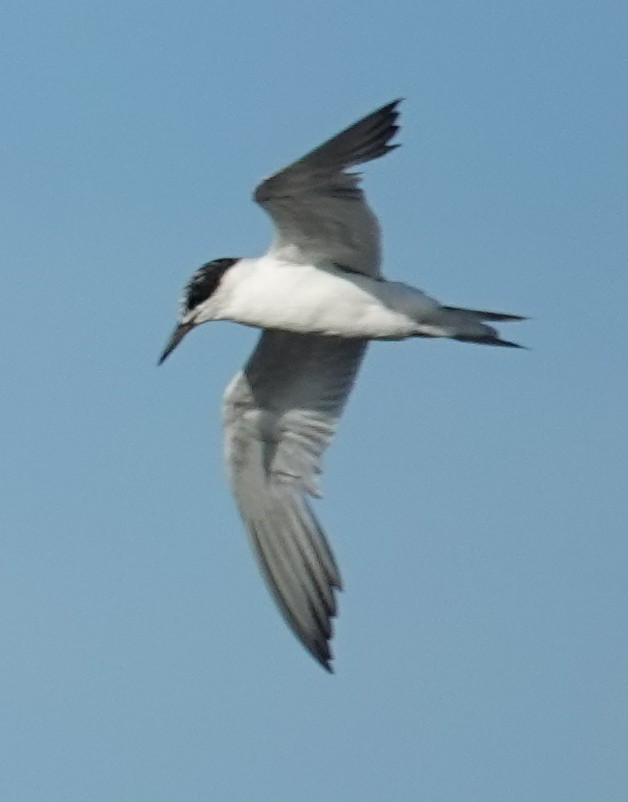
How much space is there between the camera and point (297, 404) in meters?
18.6

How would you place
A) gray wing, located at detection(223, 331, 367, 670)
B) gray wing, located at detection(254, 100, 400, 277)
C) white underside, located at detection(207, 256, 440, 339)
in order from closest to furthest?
gray wing, located at detection(254, 100, 400, 277) → white underside, located at detection(207, 256, 440, 339) → gray wing, located at detection(223, 331, 367, 670)

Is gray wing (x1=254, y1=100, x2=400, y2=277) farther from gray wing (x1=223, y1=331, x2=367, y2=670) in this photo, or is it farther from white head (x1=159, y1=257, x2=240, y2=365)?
gray wing (x1=223, y1=331, x2=367, y2=670)

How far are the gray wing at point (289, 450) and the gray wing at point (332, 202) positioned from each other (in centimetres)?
136

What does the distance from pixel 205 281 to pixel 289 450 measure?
2.12m

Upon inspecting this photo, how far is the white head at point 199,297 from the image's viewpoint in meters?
17.1

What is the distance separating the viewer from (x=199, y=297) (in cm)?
1725

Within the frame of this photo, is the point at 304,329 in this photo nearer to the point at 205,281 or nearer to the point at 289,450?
the point at 205,281

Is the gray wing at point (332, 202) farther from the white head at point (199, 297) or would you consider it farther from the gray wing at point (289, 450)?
the gray wing at point (289, 450)

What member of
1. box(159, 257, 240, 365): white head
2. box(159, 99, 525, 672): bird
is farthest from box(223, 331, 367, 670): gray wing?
box(159, 257, 240, 365): white head

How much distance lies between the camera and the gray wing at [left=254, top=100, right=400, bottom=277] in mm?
15961

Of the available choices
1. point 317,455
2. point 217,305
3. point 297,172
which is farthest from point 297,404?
point 297,172

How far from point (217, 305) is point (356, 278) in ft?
3.43

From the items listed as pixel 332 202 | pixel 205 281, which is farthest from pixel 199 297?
pixel 332 202

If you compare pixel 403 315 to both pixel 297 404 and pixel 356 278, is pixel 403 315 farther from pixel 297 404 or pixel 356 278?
pixel 297 404
